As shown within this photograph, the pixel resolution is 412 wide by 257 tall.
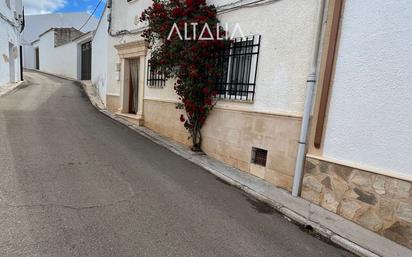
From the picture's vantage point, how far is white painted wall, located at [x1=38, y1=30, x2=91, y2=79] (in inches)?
843

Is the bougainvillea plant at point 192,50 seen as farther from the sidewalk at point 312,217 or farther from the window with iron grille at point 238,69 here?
the sidewalk at point 312,217

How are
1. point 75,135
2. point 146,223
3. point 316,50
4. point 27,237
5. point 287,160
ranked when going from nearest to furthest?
point 27,237, point 146,223, point 316,50, point 287,160, point 75,135

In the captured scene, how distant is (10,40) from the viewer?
1389 centimetres

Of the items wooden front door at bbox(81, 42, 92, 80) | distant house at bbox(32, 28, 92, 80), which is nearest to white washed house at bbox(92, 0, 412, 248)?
wooden front door at bbox(81, 42, 92, 80)

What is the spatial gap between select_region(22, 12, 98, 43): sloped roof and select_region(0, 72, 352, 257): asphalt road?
31281mm

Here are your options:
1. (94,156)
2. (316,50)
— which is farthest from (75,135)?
(316,50)

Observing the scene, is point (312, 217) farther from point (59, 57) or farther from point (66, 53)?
point (59, 57)

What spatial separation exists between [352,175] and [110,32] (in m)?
10.7

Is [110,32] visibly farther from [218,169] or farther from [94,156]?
[218,169]

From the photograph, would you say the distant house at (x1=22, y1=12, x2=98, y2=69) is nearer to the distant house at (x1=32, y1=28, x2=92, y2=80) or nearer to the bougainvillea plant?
the distant house at (x1=32, y1=28, x2=92, y2=80)

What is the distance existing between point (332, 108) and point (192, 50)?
10.6 feet

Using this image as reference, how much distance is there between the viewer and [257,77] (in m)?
5.10

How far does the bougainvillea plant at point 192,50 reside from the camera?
5.84 meters

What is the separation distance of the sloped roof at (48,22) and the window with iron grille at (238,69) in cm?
3232
